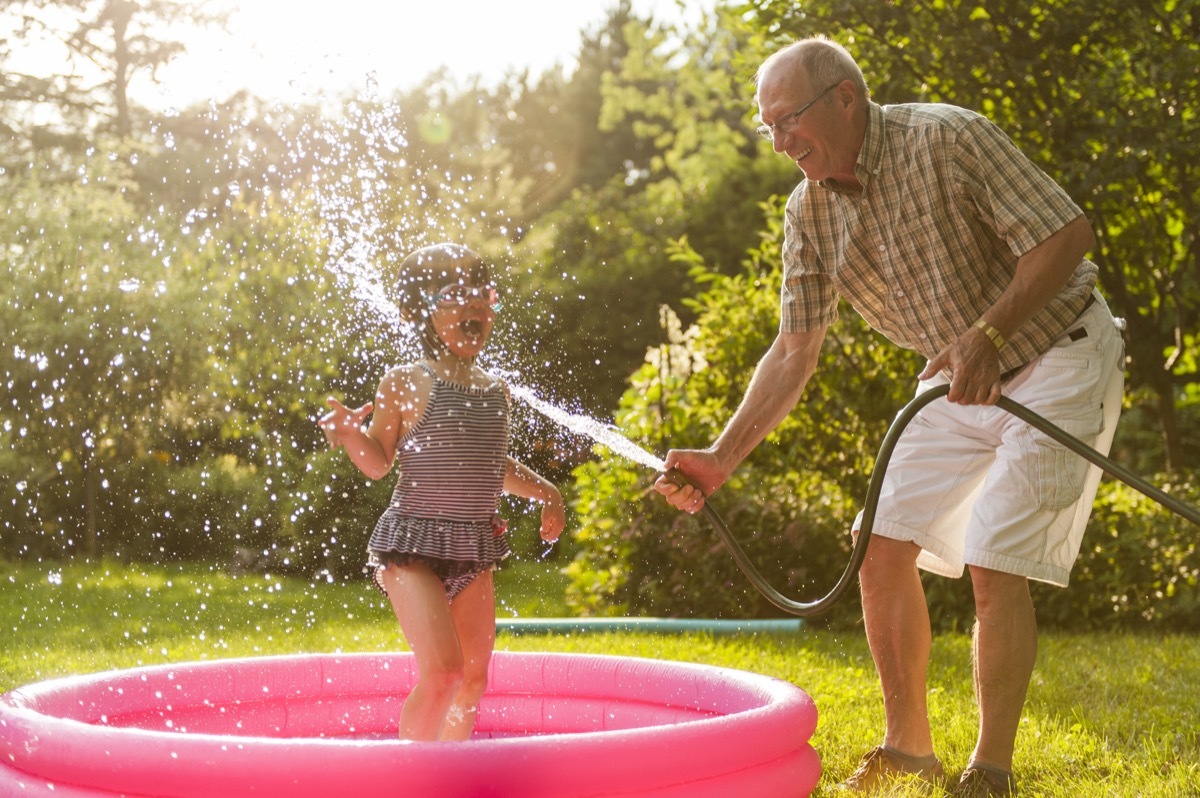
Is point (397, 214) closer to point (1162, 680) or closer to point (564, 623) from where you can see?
point (564, 623)

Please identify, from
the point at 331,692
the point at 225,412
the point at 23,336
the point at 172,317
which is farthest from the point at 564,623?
the point at 23,336

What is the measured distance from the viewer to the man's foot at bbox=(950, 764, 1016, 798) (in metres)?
2.94

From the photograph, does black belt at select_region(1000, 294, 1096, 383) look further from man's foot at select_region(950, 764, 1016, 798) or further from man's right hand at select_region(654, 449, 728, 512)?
man's foot at select_region(950, 764, 1016, 798)

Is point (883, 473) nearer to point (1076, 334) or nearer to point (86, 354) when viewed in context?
point (1076, 334)

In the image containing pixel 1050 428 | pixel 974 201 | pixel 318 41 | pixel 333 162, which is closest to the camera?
pixel 1050 428

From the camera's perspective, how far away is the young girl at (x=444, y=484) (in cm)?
281

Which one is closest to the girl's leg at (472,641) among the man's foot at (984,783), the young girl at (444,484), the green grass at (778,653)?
the young girl at (444,484)

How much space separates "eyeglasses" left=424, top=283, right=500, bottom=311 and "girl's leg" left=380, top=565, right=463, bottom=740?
608mm

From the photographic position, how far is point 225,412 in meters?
9.34

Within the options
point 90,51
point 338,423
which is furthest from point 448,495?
point 90,51

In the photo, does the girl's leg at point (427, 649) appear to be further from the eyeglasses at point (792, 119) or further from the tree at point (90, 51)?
the tree at point (90, 51)

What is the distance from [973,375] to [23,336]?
9.29 m

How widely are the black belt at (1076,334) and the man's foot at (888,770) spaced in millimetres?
950

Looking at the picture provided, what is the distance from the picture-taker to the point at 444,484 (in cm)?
296
